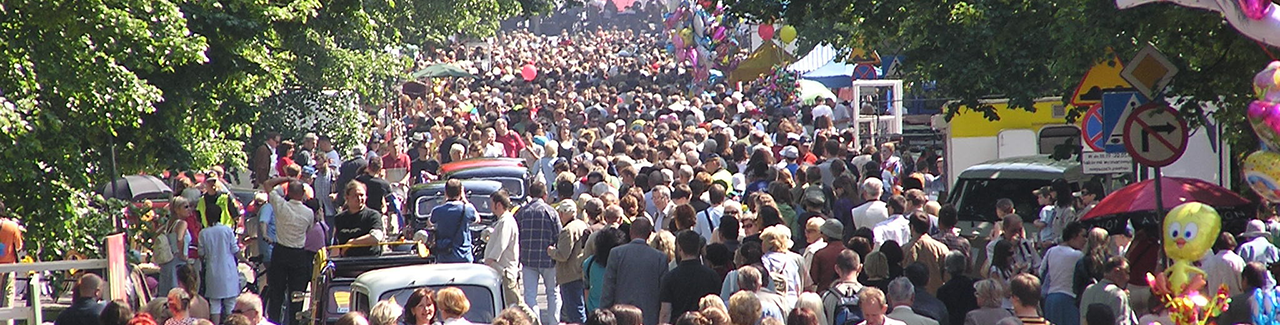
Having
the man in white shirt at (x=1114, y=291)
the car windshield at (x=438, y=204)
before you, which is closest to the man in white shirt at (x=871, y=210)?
the man in white shirt at (x=1114, y=291)

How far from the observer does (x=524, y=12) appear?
43.7 meters

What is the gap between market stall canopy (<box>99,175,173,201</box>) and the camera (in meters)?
21.8

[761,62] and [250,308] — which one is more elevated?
[761,62]

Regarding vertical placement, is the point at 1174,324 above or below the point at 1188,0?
below

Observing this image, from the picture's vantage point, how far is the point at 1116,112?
1295 centimetres

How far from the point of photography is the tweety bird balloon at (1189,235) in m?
10.1

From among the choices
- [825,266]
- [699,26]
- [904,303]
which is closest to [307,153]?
[825,266]

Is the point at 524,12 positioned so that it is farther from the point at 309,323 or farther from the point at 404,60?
the point at 309,323

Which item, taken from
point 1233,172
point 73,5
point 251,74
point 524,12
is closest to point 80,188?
point 73,5

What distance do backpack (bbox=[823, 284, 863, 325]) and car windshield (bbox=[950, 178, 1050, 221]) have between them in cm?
723

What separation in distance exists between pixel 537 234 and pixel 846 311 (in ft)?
16.4

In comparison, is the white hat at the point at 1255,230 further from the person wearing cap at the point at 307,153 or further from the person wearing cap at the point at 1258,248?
the person wearing cap at the point at 307,153

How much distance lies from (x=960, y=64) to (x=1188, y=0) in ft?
29.1

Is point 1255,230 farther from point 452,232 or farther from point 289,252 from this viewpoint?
point 289,252
